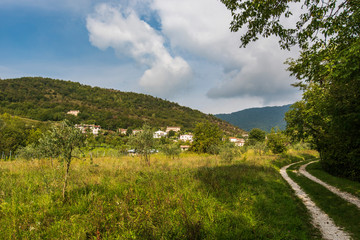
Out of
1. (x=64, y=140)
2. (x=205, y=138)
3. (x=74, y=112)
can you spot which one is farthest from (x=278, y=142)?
(x=74, y=112)

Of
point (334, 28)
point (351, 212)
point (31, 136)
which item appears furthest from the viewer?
point (31, 136)

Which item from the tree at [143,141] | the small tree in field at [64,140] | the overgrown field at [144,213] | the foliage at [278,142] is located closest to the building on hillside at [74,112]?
the tree at [143,141]

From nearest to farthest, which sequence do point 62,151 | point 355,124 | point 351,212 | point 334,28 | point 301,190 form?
point 334,28
point 62,151
point 351,212
point 355,124
point 301,190

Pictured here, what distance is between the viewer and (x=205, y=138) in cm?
4766

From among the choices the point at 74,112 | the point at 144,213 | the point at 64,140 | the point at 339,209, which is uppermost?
the point at 74,112

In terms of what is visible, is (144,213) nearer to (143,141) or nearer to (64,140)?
(64,140)

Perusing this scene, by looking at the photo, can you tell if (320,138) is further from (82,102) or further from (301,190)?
(82,102)

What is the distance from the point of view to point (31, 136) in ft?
204

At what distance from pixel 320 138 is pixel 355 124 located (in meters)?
14.8

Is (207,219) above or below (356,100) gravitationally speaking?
below

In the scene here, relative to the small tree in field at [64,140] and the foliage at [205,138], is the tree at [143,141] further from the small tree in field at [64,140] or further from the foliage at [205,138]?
the foliage at [205,138]

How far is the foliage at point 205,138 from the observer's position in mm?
46781

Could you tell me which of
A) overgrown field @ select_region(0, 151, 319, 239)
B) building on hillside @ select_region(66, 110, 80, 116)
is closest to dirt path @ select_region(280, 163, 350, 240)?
overgrown field @ select_region(0, 151, 319, 239)

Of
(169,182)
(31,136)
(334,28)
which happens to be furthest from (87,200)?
(31,136)
